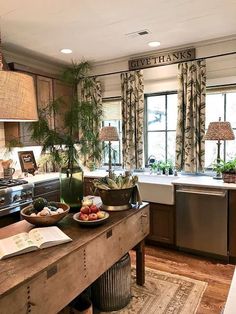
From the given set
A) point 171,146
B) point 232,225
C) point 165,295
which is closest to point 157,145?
point 171,146

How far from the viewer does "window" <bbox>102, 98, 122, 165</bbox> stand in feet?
14.5

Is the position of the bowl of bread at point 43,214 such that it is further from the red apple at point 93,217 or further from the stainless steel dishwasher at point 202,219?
the stainless steel dishwasher at point 202,219

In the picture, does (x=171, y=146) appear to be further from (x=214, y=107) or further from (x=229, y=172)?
(x=229, y=172)

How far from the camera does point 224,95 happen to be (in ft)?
11.8

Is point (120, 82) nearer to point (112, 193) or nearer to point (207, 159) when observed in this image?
point (207, 159)

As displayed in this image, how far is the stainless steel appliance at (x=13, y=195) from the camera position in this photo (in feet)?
10.1

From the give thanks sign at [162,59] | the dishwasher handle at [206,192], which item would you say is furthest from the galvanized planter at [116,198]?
the give thanks sign at [162,59]

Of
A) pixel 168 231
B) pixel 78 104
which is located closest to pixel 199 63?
pixel 78 104

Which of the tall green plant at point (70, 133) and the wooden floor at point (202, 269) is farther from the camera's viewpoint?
the wooden floor at point (202, 269)

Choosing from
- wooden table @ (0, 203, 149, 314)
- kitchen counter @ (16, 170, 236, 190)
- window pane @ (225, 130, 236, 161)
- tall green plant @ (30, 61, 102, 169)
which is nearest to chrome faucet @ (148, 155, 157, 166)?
kitchen counter @ (16, 170, 236, 190)

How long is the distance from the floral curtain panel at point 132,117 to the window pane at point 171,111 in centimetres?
42

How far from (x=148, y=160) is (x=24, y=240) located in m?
2.93

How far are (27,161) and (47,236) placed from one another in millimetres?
2691

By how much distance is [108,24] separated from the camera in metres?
2.90
